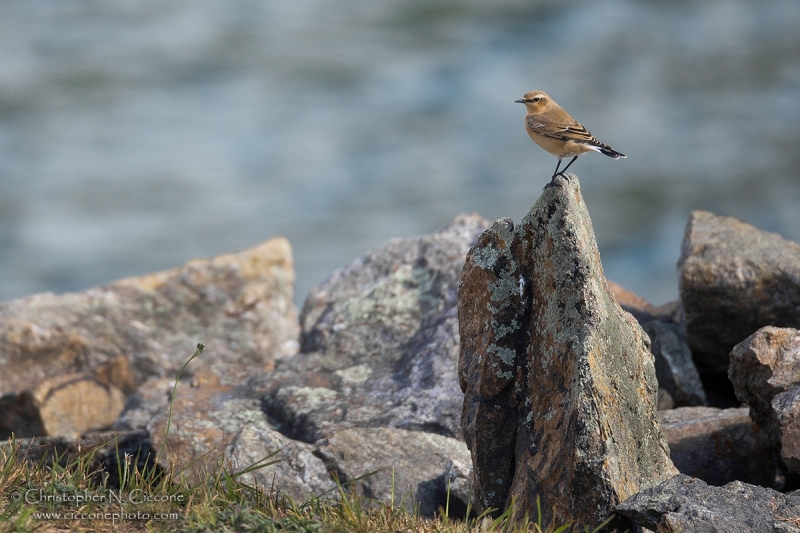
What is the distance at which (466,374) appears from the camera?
6.65 meters

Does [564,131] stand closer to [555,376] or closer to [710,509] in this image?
[555,376]

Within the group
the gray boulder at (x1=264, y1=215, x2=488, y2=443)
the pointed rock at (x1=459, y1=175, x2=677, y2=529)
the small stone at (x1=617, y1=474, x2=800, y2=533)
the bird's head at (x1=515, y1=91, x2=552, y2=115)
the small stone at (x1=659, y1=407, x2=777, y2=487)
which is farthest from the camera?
the bird's head at (x1=515, y1=91, x2=552, y2=115)

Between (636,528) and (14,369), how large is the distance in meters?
8.28

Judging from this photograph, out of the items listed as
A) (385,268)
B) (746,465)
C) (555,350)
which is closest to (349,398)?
(385,268)

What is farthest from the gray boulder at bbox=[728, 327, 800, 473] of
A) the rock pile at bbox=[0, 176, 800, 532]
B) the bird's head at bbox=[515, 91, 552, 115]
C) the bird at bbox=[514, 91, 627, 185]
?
the bird's head at bbox=[515, 91, 552, 115]

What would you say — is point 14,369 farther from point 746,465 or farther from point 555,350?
point 746,465

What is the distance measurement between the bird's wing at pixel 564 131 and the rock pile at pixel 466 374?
5.13 feet

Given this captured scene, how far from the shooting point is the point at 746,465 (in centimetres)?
712

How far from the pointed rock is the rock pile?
0.6 inches

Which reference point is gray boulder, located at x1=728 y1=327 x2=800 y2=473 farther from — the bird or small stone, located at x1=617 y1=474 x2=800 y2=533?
the bird

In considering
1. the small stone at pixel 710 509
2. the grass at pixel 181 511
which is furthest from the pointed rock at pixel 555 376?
the grass at pixel 181 511

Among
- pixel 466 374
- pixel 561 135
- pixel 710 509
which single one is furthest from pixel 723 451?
pixel 561 135

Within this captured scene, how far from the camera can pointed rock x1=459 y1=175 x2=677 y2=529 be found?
5.60m

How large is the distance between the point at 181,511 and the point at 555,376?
258 cm
